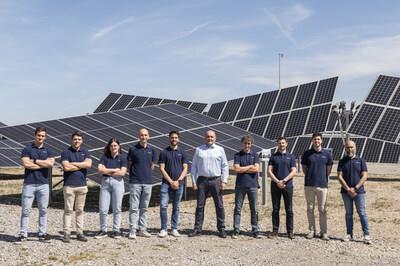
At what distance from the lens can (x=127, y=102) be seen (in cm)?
3412

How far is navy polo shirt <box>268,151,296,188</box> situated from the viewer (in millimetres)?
8555

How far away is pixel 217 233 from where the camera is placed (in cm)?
906

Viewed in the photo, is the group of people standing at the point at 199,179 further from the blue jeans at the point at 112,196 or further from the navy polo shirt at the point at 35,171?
the navy polo shirt at the point at 35,171

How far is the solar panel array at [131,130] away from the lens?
41.9ft

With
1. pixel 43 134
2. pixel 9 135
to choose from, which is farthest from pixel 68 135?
pixel 43 134

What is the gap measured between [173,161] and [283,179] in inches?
79.0

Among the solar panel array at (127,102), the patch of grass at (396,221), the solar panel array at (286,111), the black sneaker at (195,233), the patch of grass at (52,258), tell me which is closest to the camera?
the patch of grass at (52,258)

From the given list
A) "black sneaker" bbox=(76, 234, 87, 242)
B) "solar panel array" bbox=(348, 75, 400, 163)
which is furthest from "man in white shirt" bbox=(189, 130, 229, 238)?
"solar panel array" bbox=(348, 75, 400, 163)

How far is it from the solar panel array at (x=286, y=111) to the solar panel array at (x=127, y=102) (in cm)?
480

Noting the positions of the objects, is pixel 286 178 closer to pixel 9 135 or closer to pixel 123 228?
pixel 123 228

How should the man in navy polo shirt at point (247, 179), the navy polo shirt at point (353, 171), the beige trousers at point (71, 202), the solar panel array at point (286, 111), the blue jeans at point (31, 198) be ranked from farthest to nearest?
the solar panel array at point (286, 111) → the man in navy polo shirt at point (247, 179) → the navy polo shirt at point (353, 171) → the beige trousers at point (71, 202) → the blue jeans at point (31, 198)

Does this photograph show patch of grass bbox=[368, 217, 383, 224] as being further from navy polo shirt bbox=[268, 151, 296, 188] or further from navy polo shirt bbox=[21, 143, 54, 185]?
navy polo shirt bbox=[21, 143, 54, 185]

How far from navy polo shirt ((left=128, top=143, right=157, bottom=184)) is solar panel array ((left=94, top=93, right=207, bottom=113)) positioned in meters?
23.2

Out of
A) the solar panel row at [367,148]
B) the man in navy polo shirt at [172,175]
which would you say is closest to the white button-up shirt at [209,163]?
the man in navy polo shirt at [172,175]
